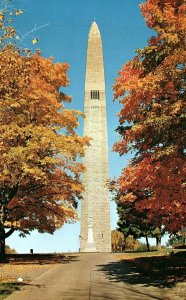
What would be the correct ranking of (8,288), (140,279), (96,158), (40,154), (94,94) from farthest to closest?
(94,94)
(96,158)
(40,154)
(140,279)
(8,288)

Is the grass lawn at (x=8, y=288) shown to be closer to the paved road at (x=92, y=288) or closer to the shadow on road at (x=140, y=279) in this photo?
the paved road at (x=92, y=288)

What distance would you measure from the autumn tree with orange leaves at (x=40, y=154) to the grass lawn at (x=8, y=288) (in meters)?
6.37

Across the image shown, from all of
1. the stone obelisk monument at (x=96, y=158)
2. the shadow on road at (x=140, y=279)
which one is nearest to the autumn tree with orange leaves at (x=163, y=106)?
the shadow on road at (x=140, y=279)

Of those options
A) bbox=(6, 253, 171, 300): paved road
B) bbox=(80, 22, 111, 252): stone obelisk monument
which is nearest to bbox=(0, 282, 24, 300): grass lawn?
bbox=(6, 253, 171, 300): paved road

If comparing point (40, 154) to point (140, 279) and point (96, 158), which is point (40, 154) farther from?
point (96, 158)

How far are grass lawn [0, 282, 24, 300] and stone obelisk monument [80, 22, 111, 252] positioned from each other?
129 feet

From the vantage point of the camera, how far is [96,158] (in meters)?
60.0

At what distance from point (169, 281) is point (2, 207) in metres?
11.4

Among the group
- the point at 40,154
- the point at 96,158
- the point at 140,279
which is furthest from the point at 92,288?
the point at 96,158

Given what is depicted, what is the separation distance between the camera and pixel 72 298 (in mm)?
10875

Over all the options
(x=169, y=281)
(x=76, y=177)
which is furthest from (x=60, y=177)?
(x=169, y=281)

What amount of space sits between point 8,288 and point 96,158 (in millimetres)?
47569

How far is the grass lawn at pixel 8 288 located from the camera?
37.5 ft

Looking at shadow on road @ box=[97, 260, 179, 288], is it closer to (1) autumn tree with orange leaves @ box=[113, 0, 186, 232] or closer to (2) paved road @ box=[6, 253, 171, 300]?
(2) paved road @ box=[6, 253, 171, 300]
